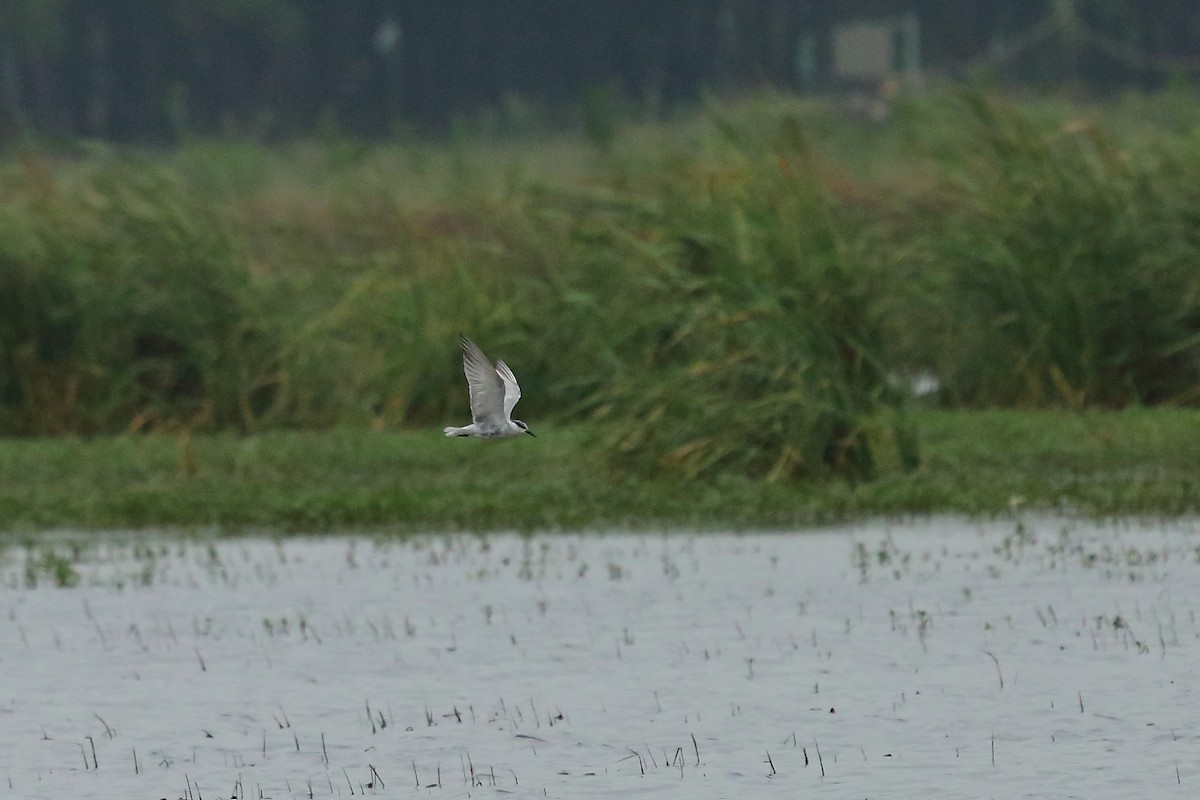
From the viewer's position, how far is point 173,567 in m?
12.0

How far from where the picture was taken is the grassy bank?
1334 cm

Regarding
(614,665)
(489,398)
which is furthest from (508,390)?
(614,665)

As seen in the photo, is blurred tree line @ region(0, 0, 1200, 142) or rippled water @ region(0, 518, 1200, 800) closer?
rippled water @ region(0, 518, 1200, 800)

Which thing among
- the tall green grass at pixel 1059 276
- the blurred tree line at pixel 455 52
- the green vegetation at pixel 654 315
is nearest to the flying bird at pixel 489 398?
the green vegetation at pixel 654 315

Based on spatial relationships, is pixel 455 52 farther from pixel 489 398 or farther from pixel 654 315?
pixel 489 398

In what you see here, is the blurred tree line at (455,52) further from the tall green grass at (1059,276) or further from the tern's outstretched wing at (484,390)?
the tern's outstretched wing at (484,390)

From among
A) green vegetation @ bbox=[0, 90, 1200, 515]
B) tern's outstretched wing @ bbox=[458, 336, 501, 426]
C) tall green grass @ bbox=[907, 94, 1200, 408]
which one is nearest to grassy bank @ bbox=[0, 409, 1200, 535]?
green vegetation @ bbox=[0, 90, 1200, 515]

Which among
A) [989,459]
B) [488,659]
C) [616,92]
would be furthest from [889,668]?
[616,92]

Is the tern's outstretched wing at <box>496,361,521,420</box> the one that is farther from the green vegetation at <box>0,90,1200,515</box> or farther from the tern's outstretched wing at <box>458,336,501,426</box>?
the green vegetation at <box>0,90,1200,515</box>

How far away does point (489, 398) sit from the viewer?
8.06 m

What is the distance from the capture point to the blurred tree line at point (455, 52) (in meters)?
58.1

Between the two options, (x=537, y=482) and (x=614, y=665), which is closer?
(x=614, y=665)

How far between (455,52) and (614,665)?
179 feet

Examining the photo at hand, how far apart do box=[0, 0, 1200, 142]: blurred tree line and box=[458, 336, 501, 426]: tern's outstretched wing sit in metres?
49.0
